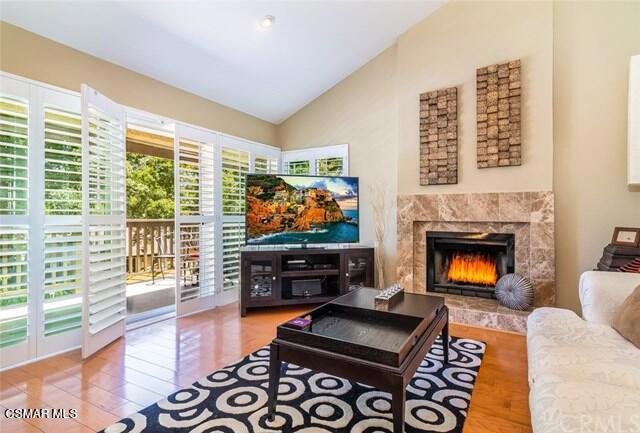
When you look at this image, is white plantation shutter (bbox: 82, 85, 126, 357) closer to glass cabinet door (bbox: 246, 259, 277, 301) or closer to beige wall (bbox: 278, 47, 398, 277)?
glass cabinet door (bbox: 246, 259, 277, 301)

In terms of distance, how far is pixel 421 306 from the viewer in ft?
7.12

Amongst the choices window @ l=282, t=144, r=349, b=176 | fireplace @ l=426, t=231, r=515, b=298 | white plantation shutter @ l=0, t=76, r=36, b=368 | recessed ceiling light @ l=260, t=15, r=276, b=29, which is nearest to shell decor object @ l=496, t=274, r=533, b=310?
fireplace @ l=426, t=231, r=515, b=298

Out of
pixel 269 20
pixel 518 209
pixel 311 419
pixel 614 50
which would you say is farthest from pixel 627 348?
pixel 269 20

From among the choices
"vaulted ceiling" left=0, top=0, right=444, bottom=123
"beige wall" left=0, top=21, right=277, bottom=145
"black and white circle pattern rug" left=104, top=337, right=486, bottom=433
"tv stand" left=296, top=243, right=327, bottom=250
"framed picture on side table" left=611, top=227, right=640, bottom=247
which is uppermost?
"vaulted ceiling" left=0, top=0, right=444, bottom=123

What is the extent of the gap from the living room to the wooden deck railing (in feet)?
4.02

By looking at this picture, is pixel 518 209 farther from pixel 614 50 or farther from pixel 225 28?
pixel 225 28

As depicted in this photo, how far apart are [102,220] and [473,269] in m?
3.61

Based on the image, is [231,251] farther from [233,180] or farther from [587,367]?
[587,367]

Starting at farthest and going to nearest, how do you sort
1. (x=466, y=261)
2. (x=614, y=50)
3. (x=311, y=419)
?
(x=466, y=261) < (x=614, y=50) < (x=311, y=419)

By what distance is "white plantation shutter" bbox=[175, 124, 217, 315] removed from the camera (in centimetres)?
353

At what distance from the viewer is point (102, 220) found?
2.66 m

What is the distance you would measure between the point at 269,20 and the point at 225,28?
1.34ft

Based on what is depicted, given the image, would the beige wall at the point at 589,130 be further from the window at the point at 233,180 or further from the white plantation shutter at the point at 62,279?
the white plantation shutter at the point at 62,279

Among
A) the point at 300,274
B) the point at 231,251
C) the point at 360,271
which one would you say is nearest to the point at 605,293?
the point at 360,271
